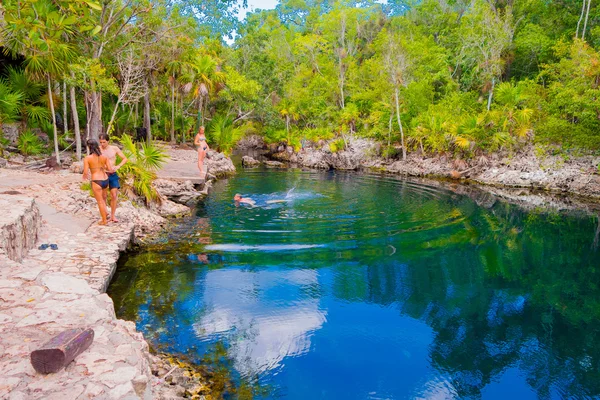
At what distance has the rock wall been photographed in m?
5.61

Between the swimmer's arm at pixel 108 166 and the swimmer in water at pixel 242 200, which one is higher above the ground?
the swimmer's arm at pixel 108 166

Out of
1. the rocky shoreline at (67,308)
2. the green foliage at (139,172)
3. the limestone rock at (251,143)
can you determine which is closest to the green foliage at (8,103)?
the green foliage at (139,172)

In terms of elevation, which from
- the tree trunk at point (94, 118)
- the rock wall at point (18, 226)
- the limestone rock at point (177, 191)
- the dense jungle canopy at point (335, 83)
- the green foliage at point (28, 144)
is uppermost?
the dense jungle canopy at point (335, 83)

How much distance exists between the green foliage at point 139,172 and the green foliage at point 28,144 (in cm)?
617

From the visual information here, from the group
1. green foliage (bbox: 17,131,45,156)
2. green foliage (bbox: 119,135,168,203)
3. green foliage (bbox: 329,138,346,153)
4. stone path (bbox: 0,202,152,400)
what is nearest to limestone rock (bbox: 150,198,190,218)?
green foliage (bbox: 119,135,168,203)

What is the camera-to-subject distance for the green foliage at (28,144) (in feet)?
51.4

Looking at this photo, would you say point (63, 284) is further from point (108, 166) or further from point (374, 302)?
point (374, 302)

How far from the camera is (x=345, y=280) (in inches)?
322

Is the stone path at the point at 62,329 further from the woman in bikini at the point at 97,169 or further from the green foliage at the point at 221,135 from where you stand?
the green foliage at the point at 221,135

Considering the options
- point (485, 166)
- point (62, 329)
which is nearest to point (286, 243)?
point (62, 329)

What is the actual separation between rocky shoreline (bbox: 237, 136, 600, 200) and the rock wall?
20554 mm

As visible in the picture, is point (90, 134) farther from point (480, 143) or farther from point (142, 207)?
point (480, 143)

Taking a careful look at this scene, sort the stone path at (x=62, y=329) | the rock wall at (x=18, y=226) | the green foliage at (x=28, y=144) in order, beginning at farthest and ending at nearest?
the green foliage at (x=28, y=144), the rock wall at (x=18, y=226), the stone path at (x=62, y=329)

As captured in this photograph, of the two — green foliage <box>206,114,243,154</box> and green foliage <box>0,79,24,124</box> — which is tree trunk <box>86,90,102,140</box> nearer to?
green foliage <box>0,79,24,124</box>
